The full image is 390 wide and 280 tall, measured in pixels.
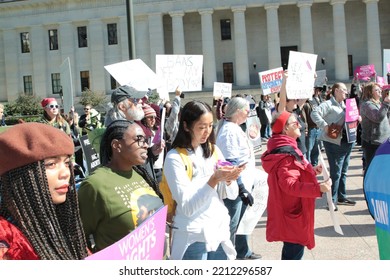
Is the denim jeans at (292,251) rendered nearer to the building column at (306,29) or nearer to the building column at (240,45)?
the building column at (240,45)

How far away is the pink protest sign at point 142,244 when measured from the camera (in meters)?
2.04

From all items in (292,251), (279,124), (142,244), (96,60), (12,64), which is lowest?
(292,251)

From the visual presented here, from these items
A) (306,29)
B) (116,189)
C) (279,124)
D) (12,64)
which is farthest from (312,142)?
(12,64)

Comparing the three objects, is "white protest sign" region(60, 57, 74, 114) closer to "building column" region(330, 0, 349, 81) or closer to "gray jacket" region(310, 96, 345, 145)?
"gray jacket" region(310, 96, 345, 145)

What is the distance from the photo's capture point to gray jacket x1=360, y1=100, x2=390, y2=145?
8.31 m

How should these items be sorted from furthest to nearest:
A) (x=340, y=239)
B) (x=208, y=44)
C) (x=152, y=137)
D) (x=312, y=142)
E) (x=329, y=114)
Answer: (x=208, y=44) < (x=312, y=142) < (x=329, y=114) < (x=152, y=137) < (x=340, y=239)

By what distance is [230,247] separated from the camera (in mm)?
4094

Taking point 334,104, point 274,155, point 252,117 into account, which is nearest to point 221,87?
point 252,117

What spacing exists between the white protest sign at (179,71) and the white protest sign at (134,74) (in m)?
0.79

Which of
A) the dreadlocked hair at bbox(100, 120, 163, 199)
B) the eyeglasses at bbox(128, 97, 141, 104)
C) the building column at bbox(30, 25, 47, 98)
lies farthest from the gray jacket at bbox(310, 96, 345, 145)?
the building column at bbox(30, 25, 47, 98)

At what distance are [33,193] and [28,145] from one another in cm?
21

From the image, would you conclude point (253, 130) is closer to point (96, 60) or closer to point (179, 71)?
point (179, 71)

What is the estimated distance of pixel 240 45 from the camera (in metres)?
48.2

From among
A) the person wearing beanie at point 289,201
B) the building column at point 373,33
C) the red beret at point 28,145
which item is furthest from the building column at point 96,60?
the red beret at point 28,145
